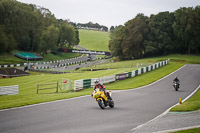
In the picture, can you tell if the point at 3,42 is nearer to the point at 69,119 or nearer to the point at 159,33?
the point at 159,33

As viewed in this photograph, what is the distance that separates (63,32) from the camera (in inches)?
4663

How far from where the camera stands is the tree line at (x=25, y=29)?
86250 mm

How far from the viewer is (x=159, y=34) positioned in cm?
8438

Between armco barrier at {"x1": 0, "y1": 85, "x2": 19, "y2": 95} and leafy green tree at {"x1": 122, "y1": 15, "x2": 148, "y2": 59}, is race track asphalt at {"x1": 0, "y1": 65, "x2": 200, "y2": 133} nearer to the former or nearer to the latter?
armco barrier at {"x1": 0, "y1": 85, "x2": 19, "y2": 95}

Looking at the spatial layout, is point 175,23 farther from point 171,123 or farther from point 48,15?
point 171,123

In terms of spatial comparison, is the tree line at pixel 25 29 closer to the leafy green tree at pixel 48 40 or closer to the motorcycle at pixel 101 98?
the leafy green tree at pixel 48 40

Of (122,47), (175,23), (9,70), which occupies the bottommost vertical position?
(9,70)

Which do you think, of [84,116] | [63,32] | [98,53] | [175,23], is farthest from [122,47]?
[84,116]

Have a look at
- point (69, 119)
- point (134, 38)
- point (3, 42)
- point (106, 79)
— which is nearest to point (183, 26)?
point (134, 38)

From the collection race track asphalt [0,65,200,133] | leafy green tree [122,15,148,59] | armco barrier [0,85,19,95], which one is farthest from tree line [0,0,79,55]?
race track asphalt [0,65,200,133]

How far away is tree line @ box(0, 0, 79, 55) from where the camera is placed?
86.2m

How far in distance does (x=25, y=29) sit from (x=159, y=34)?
51108 mm

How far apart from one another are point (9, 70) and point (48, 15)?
214 feet

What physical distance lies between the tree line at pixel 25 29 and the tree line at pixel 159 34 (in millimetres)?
26441
